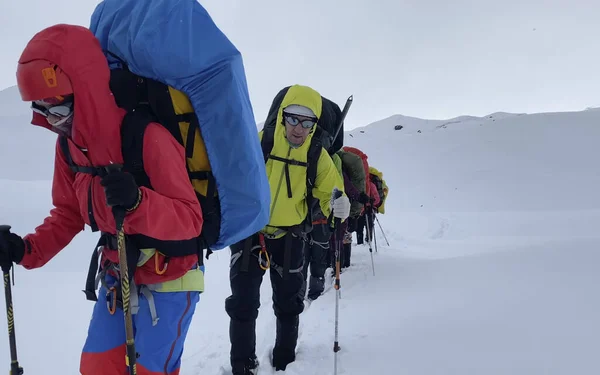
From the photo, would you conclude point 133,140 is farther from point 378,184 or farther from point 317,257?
point 378,184

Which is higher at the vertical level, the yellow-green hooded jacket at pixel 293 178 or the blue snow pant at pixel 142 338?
the yellow-green hooded jacket at pixel 293 178

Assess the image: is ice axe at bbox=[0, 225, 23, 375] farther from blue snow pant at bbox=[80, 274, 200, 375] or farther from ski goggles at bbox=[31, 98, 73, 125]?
ski goggles at bbox=[31, 98, 73, 125]

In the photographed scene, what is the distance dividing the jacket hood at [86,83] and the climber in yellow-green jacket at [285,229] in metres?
1.61

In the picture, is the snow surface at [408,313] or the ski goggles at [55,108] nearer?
the ski goggles at [55,108]

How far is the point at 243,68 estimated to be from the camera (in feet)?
6.38

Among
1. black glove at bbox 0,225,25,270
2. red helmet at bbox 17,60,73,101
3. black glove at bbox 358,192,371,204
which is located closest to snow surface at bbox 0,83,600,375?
black glove at bbox 358,192,371,204

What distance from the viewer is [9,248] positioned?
194 centimetres

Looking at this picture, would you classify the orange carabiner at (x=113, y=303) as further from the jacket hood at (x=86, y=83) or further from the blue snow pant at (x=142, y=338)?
the jacket hood at (x=86, y=83)

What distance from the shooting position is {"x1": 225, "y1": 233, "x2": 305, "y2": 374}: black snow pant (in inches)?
123

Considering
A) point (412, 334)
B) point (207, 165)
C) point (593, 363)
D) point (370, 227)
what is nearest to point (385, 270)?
point (370, 227)

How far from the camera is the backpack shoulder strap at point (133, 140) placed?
1674mm

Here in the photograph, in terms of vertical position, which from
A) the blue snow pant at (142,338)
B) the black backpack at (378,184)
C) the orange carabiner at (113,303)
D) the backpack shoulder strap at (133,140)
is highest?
the backpack shoulder strap at (133,140)

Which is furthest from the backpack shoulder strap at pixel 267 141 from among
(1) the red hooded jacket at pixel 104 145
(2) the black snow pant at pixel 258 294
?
(1) the red hooded jacket at pixel 104 145

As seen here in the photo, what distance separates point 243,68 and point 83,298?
13.9 feet
